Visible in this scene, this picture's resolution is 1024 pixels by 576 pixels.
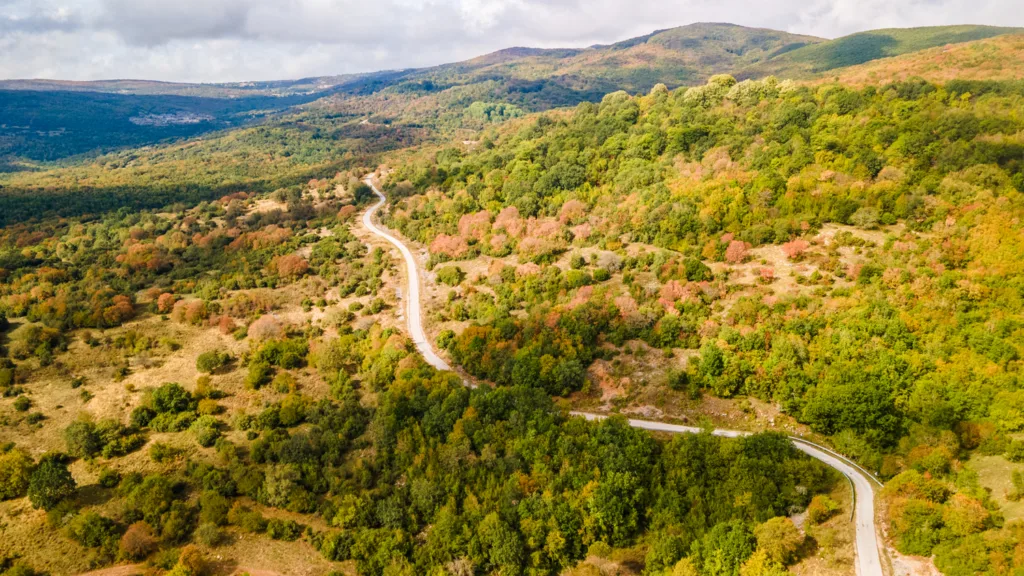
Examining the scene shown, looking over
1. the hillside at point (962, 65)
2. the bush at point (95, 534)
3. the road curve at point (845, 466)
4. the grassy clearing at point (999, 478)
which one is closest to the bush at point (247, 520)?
the bush at point (95, 534)

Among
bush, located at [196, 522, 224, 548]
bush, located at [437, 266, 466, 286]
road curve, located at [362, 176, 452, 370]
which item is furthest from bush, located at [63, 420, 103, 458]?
bush, located at [437, 266, 466, 286]

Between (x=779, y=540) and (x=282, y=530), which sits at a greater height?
(x=779, y=540)

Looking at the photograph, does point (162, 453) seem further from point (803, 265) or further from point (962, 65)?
point (962, 65)

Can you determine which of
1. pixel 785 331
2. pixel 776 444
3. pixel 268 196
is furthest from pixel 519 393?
pixel 268 196

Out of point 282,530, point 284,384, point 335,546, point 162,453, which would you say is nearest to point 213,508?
point 282,530

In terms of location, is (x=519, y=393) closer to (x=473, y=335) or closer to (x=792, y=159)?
(x=473, y=335)

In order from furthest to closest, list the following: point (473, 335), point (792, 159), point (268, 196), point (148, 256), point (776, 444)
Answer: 1. point (268, 196)
2. point (148, 256)
3. point (792, 159)
4. point (473, 335)
5. point (776, 444)
